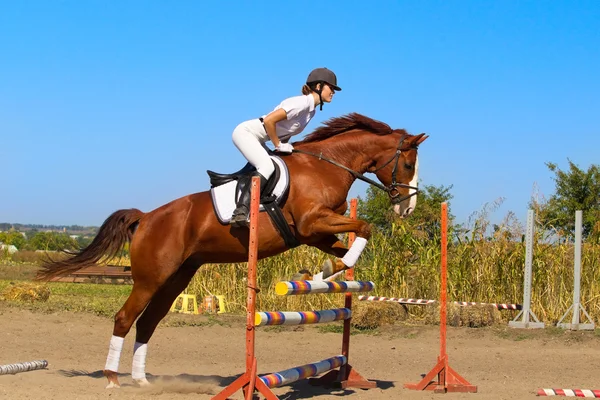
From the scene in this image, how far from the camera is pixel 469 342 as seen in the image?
33.8 feet

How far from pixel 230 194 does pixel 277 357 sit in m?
3.51

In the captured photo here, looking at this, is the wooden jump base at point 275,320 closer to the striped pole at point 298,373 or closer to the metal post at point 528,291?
the striped pole at point 298,373

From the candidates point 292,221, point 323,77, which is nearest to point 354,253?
point 292,221

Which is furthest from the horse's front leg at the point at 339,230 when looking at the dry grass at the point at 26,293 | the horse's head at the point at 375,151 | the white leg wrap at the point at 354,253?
the dry grass at the point at 26,293

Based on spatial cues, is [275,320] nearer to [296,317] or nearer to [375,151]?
[296,317]

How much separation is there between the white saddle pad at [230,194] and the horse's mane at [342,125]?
2.20 ft

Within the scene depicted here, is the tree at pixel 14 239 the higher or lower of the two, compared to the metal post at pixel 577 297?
higher

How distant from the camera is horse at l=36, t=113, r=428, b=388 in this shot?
242 inches

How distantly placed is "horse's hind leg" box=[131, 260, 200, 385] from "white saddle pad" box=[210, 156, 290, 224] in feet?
2.21

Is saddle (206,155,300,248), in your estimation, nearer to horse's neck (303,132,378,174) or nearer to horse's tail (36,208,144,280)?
horse's neck (303,132,378,174)

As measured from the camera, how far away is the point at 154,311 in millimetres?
6961

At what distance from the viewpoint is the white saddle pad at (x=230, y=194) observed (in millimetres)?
6176

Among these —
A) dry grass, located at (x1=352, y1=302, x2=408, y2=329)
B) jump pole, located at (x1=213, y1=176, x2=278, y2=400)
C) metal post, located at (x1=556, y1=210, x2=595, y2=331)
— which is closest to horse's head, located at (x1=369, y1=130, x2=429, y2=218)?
jump pole, located at (x1=213, y1=176, x2=278, y2=400)

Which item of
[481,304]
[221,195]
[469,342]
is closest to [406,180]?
[221,195]
